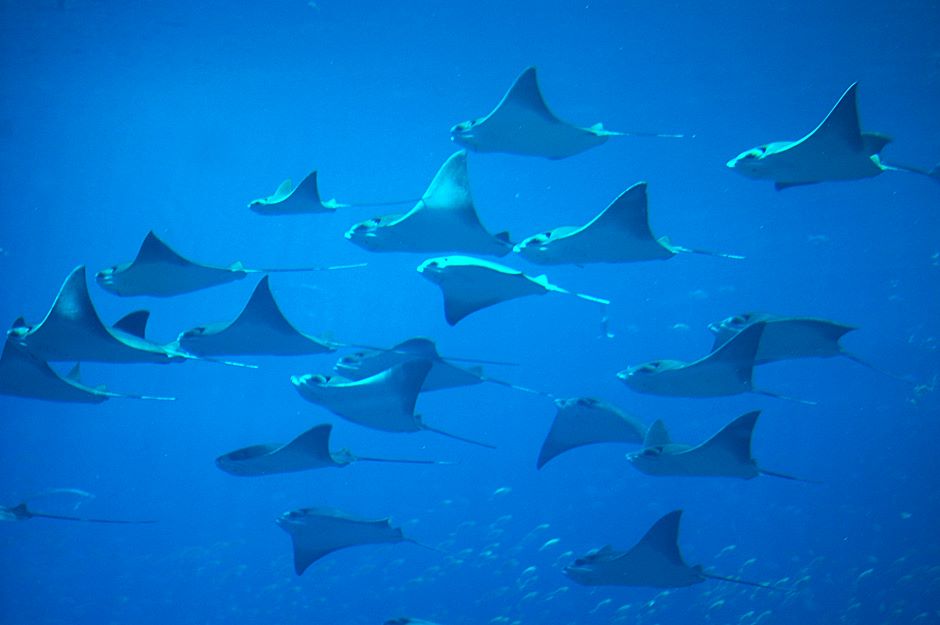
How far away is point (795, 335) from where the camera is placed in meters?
4.87

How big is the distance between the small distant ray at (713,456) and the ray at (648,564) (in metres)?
0.35

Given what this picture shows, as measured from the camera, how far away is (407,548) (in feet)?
Answer: 77.2

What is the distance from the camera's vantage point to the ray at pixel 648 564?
5.01 meters

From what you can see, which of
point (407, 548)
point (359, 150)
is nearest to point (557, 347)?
point (407, 548)

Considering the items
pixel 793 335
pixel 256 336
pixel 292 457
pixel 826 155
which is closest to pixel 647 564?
pixel 793 335

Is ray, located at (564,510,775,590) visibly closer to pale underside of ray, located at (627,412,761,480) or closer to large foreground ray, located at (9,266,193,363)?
pale underside of ray, located at (627,412,761,480)

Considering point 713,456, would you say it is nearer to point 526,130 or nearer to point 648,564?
point 648,564

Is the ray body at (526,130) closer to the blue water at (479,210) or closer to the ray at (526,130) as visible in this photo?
the ray at (526,130)

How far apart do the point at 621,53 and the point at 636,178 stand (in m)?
8.22

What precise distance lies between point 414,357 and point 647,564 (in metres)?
2.37

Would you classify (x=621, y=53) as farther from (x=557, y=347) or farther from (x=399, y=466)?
(x=557, y=347)

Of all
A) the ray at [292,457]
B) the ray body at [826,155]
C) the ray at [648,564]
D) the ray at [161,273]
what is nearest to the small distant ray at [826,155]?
the ray body at [826,155]

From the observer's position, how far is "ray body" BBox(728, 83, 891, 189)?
4406mm

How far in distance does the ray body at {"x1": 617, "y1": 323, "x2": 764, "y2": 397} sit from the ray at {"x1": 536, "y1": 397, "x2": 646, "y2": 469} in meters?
0.69
